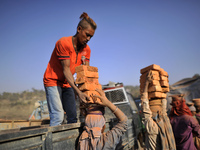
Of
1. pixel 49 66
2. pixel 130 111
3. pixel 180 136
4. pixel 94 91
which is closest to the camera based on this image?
pixel 94 91

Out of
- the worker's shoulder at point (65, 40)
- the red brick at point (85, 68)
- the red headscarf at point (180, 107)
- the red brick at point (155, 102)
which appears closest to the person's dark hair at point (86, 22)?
the worker's shoulder at point (65, 40)

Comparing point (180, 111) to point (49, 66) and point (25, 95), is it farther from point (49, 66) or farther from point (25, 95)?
point (25, 95)

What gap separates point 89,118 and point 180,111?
311cm

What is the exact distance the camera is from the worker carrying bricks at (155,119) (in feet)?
10.3

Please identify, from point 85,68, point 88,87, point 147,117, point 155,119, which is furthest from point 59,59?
point 155,119

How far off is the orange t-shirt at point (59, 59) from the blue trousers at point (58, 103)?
10 centimetres

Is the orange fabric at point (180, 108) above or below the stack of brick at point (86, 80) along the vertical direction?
below

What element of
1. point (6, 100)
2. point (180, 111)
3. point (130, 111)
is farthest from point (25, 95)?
point (180, 111)

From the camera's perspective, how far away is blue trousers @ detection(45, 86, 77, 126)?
89.5 inches

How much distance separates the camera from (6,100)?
87.4 ft

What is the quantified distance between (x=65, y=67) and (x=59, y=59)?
0.51ft

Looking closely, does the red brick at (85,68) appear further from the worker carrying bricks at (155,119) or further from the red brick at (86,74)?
the worker carrying bricks at (155,119)

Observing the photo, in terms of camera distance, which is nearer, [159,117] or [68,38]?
[68,38]

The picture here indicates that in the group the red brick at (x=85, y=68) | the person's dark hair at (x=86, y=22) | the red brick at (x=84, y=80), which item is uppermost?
the person's dark hair at (x=86, y=22)
